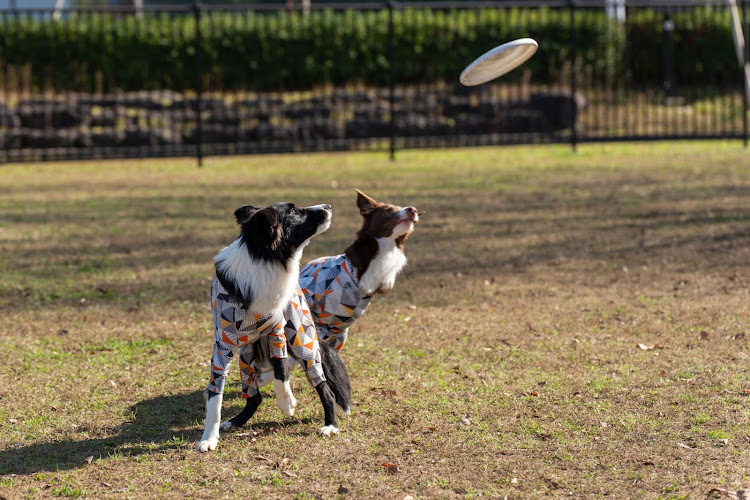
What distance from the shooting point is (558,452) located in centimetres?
466

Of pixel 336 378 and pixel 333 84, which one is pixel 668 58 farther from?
pixel 336 378

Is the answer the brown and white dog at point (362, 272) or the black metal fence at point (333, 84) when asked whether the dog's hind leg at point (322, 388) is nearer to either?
the brown and white dog at point (362, 272)

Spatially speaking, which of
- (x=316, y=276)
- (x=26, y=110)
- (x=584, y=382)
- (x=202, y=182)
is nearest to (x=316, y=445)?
(x=316, y=276)

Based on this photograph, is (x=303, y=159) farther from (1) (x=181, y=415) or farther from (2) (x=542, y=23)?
(1) (x=181, y=415)

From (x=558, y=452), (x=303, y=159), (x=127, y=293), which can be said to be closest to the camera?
(x=558, y=452)

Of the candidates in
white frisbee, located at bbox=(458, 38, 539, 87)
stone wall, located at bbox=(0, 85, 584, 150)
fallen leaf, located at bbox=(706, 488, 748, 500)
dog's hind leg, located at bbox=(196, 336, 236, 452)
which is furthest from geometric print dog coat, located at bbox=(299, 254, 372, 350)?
stone wall, located at bbox=(0, 85, 584, 150)

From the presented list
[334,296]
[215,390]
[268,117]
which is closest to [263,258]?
[215,390]

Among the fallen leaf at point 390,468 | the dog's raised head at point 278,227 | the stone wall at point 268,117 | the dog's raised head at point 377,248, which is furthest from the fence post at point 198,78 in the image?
the fallen leaf at point 390,468

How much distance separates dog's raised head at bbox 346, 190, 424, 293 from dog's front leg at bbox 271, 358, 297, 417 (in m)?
0.75

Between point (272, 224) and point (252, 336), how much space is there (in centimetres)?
63

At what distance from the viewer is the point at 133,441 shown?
4926 millimetres

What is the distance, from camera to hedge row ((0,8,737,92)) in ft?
60.0

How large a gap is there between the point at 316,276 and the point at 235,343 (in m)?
0.94

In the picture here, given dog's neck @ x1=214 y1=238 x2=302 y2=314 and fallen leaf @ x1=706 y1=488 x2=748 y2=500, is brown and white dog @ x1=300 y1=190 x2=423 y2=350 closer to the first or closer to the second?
dog's neck @ x1=214 y1=238 x2=302 y2=314
